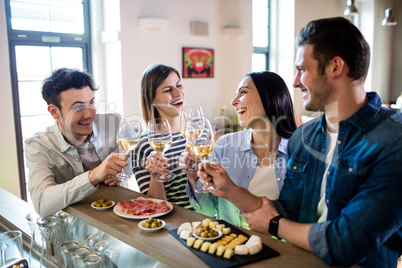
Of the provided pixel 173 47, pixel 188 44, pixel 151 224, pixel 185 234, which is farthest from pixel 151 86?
pixel 188 44

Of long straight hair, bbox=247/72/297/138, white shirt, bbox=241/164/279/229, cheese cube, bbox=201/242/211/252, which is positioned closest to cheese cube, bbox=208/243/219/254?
cheese cube, bbox=201/242/211/252

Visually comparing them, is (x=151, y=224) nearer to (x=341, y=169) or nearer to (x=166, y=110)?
(x=341, y=169)

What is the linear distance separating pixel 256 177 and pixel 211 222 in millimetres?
703

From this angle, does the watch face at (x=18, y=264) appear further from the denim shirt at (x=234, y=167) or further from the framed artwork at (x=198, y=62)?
the framed artwork at (x=198, y=62)

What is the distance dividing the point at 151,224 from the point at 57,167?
2.59 ft

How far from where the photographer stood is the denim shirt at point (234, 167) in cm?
189

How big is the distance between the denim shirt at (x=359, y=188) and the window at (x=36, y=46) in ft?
11.8

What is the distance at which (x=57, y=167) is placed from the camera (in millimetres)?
1860

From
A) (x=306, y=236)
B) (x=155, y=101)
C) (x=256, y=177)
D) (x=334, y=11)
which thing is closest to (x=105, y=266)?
(x=306, y=236)

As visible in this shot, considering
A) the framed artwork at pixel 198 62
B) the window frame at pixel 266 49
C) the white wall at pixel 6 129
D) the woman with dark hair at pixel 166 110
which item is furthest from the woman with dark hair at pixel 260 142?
the window frame at pixel 266 49

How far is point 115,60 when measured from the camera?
15.8ft

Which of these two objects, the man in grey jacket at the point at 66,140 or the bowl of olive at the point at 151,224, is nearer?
the bowl of olive at the point at 151,224

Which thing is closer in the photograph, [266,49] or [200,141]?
[200,141]

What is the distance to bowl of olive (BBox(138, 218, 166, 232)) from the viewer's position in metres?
1.28
